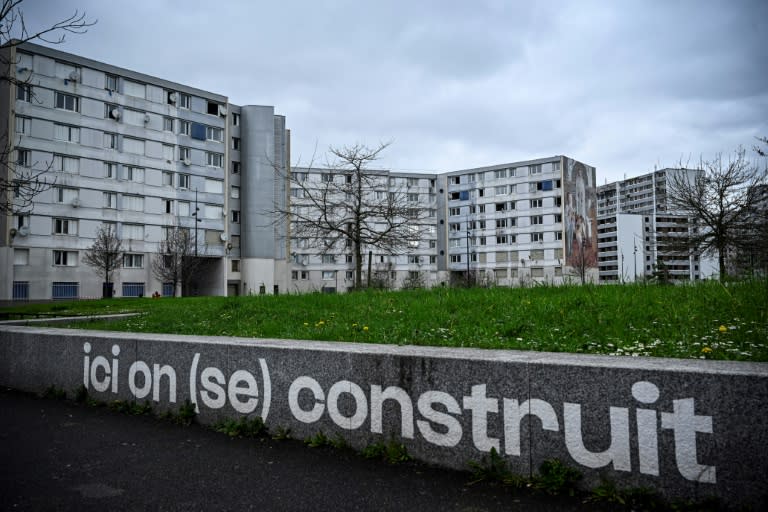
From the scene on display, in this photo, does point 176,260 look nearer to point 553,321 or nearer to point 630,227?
point 553,321

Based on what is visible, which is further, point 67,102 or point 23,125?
point 67,102

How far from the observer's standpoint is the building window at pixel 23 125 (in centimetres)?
4547

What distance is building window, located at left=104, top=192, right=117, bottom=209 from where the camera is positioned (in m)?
51.1

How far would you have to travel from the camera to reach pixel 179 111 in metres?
56.6

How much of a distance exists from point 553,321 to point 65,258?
50.4 meters

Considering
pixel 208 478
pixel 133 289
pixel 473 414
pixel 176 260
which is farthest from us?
pixel 133 289

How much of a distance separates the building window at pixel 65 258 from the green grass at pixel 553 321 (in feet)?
142

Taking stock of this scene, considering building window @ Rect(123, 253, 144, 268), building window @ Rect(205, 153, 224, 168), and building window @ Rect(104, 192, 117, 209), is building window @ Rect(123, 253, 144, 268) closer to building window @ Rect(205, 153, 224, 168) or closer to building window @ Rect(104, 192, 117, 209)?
building window @ Rect(104, 192, 117, 209)

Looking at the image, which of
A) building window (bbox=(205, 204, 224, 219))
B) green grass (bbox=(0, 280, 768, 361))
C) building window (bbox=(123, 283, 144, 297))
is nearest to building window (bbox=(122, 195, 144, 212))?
building window (bbox=(205, 204, 224, 219))

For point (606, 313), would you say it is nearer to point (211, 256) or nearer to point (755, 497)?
point (755, 497)

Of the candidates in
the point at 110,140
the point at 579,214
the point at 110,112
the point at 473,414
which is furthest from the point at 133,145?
the point at 579,214

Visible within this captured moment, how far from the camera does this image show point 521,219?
81.2m

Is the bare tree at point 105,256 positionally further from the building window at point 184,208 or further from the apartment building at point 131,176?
the building window at point 184,208

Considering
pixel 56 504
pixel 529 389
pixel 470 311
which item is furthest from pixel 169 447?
pixel 470 311
